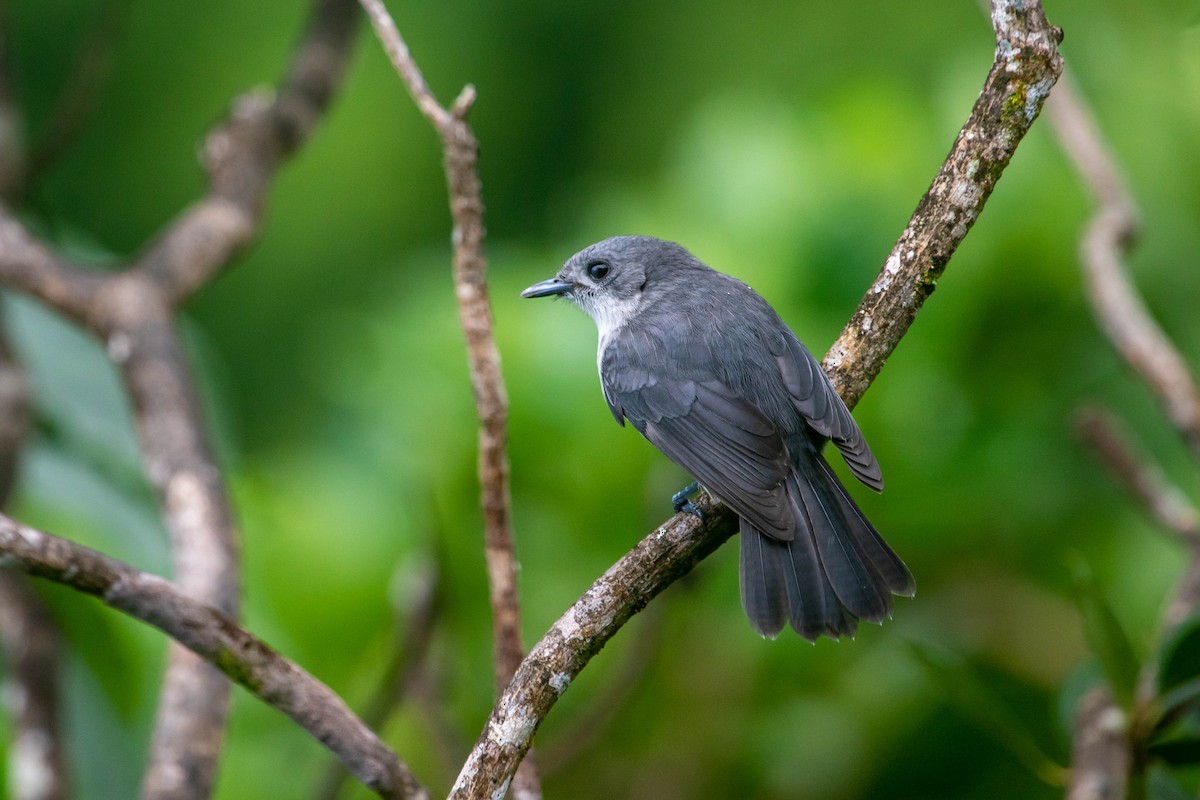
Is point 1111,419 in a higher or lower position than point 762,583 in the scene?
higher

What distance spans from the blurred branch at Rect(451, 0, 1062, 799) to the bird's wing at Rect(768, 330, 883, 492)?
132 millimetres

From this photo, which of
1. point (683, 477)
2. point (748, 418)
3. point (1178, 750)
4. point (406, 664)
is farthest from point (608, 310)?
point (1178, 750)

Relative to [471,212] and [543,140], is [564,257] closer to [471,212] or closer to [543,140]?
[543,140]

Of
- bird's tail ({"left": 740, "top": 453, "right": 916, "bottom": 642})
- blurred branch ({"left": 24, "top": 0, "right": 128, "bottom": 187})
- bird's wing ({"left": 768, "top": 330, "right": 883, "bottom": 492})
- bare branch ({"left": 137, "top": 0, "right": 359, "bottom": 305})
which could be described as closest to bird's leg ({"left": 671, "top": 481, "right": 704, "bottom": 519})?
bird's tail ({"left": 740, "top": 453, "right": 916, "bottom": 642})

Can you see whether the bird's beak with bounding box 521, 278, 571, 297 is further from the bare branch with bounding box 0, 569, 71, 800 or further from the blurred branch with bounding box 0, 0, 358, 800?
the bare branch with bounding box 0, 569, 71, 800

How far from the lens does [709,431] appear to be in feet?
7.48

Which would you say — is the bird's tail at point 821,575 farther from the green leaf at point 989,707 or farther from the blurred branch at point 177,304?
the blurred branch at point 177,304

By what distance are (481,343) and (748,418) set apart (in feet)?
2.05

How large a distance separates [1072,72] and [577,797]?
2.35 m

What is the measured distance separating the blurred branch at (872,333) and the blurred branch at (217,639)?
8.3 inches

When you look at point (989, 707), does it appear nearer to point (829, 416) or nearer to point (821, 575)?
point (821, 575)

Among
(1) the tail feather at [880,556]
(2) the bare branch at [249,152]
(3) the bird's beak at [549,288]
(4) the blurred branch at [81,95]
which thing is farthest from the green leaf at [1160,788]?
(4) the blurred branch at [81,95]

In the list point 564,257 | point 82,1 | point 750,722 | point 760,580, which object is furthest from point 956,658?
point 82,1

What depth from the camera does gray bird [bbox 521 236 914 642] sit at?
1993 mm
